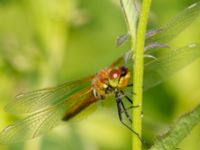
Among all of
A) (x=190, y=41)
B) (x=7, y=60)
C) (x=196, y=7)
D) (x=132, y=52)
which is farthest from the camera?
(x=190, y=41)

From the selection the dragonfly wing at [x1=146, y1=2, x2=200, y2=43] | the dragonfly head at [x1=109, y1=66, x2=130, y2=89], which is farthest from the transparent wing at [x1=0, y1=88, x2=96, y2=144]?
the dragonfly wing at [x1=146, y1=2, x2=200, y2=43]

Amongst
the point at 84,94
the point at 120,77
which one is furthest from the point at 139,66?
the point at 84,94

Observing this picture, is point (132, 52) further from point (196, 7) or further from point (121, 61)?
point (121, 61)

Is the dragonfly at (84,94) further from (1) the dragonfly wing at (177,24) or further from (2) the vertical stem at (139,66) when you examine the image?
(2) the vertical stem at (139,66)

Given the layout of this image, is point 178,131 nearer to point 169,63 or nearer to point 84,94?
point 169,63

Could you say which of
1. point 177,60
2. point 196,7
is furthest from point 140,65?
point 177,60

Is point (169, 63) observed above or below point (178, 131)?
below

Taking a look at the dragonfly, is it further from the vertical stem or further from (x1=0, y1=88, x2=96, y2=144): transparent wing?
the vertical stem
